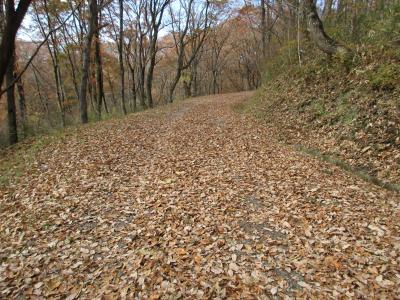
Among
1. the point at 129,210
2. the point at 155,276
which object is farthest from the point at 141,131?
the point at 155,276

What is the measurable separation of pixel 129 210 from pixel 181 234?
4.36 feet

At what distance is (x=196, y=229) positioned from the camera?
4.83 m

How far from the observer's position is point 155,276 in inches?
151

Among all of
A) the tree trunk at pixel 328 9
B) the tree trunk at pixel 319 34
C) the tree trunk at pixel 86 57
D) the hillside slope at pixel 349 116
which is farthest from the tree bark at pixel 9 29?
the tree trunk at pixel 328 9

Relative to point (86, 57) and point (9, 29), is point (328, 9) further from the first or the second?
point (9, 29)

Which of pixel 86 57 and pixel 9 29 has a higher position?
pixel 86 57

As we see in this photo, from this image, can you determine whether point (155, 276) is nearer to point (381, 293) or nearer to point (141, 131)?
point (381, 293)

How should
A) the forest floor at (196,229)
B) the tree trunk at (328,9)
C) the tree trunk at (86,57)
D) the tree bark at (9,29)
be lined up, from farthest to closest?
the tree trunk at (328,9) → the tree trunk at (86,57) → the tree bark at (9,29) → the forest floor at (196,229)

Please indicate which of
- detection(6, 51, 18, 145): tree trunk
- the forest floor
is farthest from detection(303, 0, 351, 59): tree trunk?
detection(6, 51, 18, 145): tree trunk

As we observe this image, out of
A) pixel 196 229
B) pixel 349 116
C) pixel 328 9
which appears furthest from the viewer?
pixel 328 9

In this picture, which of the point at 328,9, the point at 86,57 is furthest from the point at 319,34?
the point at 86,57

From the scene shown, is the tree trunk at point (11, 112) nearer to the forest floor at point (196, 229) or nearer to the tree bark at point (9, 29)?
the forest floor at point (196, 229)

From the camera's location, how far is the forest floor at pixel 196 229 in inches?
145

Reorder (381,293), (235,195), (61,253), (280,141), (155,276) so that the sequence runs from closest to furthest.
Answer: (381,293) → (155,276) → (61,253) → (235,195) → (280,141)
